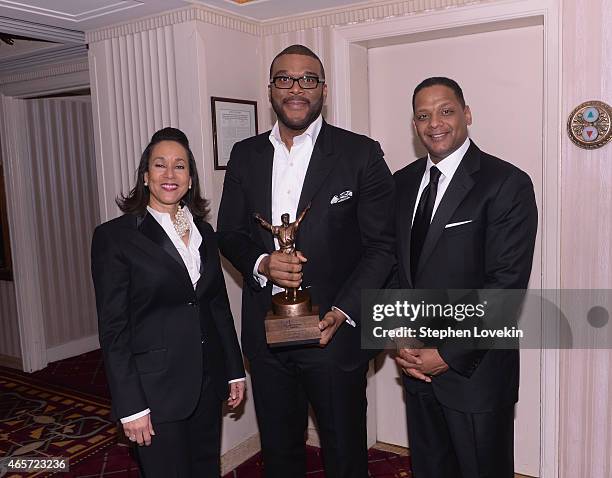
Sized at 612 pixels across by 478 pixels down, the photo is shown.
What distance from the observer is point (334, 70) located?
3.74m

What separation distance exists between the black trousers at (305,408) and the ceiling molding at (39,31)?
2595 mm

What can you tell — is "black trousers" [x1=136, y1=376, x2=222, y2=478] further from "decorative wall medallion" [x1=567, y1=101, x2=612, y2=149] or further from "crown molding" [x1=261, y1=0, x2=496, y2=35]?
"crown molding" [x1=261, y1=0, x2=496, y2=35]

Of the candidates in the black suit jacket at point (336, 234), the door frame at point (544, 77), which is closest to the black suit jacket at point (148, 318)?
the black suit jacket at point (336, 234)

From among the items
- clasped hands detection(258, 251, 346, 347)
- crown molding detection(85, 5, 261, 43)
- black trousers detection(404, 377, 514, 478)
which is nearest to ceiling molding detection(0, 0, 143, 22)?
crown molding detection(85, 5, 261, 43)

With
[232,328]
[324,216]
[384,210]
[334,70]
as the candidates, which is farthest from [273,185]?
[334,70]

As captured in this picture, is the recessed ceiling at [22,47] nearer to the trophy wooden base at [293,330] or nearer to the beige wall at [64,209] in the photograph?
the beige wall at [64,209]

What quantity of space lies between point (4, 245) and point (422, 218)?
4.87 metres

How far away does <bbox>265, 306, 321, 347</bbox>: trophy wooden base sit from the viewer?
2.28 meters

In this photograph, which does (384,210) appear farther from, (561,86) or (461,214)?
(561,86)

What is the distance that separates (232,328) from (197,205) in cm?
57

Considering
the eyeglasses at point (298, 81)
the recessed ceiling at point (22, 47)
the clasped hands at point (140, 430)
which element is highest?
the recessed ceiling at point (22, 47)

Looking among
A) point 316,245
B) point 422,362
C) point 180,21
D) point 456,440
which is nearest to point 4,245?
point 180,21

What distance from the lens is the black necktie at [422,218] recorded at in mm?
2482

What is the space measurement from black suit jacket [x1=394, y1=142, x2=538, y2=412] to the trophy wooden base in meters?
0.49
